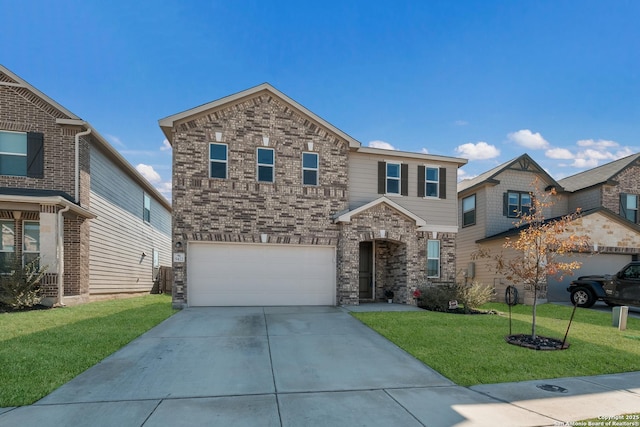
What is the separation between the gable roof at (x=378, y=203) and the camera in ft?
42.5

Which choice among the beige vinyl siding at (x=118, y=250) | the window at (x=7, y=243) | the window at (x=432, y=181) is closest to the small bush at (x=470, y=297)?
the window at (x=432, y=181)

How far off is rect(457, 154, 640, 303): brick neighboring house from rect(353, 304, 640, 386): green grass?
5831 mm

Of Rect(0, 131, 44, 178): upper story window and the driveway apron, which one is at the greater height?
Rect(0, 131, 44, 178): upper story window

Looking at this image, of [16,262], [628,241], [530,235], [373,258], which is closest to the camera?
[530,235]

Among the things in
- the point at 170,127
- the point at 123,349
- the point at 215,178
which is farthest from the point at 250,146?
the point at 123,349

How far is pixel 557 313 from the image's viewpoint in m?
12.6

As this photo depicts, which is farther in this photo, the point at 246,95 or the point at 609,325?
the point at 246,95

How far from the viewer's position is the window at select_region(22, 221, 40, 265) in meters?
12.3

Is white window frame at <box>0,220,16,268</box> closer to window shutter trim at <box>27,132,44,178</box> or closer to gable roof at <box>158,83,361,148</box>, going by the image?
window shutter trim at <box>27,132,44,178</box>

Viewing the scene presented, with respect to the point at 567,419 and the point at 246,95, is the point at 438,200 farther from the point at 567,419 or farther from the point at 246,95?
the point at 567,419

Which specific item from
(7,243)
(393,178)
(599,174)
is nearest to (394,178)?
(393,178)

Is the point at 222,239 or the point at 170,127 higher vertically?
the point at 170,127

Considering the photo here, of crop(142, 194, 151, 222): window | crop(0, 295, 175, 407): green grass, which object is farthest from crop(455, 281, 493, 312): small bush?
crop(142, 194, 151, 222): window

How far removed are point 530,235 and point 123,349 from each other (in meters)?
8.81
